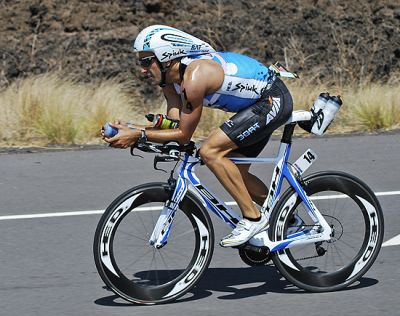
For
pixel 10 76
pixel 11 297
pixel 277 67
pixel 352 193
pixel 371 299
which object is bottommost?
pixel 10 76

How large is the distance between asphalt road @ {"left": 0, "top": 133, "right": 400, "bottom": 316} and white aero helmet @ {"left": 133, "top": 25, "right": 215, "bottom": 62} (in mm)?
1462

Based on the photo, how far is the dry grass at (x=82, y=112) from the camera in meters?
13.2

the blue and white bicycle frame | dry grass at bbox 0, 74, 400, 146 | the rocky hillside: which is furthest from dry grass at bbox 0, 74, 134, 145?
the blue and white bicycle frame

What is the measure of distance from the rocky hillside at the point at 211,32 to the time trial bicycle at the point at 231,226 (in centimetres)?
1181

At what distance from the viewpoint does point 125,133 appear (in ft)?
21.4

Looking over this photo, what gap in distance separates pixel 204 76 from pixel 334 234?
1372 mm

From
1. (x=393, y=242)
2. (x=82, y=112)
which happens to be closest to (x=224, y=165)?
(x=393, y=242)

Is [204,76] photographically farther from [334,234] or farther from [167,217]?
[334,234]

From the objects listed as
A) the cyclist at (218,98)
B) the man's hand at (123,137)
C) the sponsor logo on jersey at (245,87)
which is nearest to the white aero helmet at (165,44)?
the cyclist at (218,98)

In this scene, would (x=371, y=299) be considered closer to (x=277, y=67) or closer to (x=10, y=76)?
(x=277, y=67)

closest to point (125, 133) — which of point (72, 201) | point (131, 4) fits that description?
point (72, 201)

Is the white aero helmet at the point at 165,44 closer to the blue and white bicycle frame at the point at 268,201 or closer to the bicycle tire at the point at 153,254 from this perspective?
the blue and white bicycle frame at the point at 268,201

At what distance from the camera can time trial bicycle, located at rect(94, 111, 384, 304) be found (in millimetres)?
6734

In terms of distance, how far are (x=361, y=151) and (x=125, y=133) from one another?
19.6 feet
